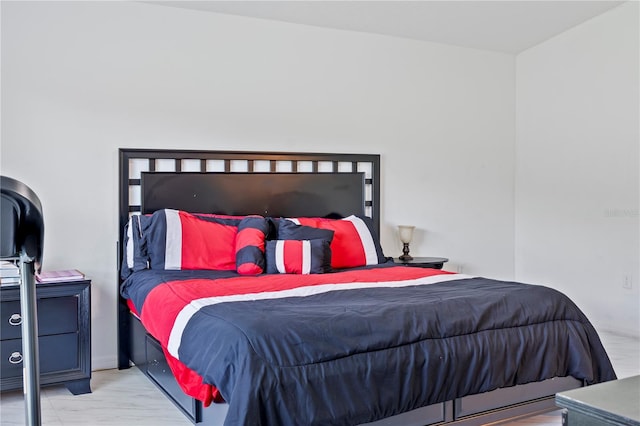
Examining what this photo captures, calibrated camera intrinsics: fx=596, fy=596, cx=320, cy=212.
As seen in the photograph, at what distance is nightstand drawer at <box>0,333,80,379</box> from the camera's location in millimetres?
3119

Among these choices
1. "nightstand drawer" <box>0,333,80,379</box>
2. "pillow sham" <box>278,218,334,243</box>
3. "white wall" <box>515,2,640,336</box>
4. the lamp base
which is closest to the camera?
"nightstand drawer" <box>0,333,80,379</box>

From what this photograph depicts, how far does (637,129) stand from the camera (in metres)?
4.34

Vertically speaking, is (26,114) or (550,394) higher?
(26,114)

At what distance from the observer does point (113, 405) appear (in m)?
3.14

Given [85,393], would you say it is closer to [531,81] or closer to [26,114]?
[26,114]

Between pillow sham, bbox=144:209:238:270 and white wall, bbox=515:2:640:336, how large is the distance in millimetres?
2860

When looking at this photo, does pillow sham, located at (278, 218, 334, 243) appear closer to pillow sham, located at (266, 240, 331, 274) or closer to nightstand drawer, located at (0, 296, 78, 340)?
pillow sham, located at (266, 240, 331, 274)

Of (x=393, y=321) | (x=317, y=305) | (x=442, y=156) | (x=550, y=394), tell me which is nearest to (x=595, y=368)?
(x=550, y=394)

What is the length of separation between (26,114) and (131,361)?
166cm

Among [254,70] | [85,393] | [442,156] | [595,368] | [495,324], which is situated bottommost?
[85,393]

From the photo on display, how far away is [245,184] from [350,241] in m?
0.85

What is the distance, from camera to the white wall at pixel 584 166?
14.5 feet

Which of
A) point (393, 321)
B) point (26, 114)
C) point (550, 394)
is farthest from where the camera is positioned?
point (26, 114)

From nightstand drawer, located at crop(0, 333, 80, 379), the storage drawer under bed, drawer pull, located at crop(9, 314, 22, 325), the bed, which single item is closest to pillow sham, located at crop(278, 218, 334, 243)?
the bed
